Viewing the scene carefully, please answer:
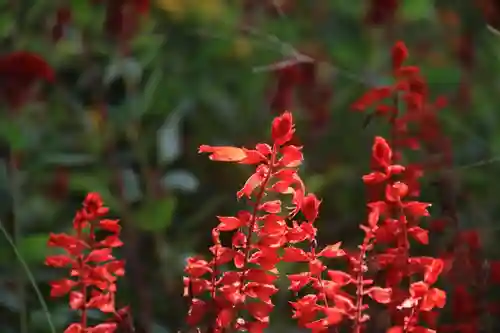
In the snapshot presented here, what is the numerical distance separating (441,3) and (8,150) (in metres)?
0.67

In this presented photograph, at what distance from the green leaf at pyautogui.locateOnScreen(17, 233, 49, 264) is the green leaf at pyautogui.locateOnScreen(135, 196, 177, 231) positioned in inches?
5.2

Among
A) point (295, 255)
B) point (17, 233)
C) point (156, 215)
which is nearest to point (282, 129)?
point (295, 255)

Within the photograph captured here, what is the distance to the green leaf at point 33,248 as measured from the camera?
3.24ft

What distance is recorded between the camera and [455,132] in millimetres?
1043

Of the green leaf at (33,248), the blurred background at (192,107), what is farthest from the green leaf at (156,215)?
the green leaf at (33,248)

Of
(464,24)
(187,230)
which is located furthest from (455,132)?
(187,230)

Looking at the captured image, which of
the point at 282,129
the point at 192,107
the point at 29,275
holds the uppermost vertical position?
the point at 282,129

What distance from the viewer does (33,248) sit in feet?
3.25

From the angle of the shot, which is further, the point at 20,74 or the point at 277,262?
the point at 20,74

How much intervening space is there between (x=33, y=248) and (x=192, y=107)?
12.0 inches

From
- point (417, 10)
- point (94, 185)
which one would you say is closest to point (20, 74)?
point (94, 185)

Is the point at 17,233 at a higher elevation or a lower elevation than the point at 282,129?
lower

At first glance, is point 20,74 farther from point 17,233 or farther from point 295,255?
point 295,255

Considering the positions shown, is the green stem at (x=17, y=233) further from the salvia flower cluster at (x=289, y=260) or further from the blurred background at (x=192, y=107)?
the salvia flower cluster at (x=289, y=260)
